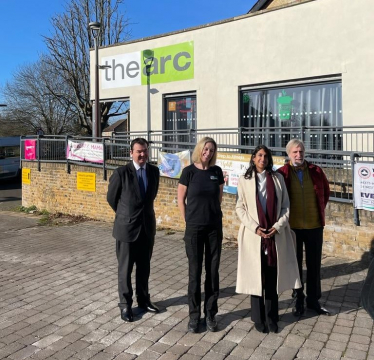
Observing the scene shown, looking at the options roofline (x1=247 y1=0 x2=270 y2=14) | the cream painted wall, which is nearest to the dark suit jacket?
the cream painted wall

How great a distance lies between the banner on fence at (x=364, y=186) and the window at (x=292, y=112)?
331cm

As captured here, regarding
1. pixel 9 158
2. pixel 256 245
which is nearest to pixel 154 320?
pixel 256 245

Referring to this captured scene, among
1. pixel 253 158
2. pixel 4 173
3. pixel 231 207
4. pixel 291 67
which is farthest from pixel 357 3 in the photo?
pixel 4 173

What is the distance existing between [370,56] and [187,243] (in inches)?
318

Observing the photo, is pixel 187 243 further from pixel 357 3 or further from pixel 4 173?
pixel 4 173

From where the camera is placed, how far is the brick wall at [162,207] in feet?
21.0

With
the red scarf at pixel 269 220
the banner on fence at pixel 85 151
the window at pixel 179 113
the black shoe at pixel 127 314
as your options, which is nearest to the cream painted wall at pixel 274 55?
the window at pixel 179 113

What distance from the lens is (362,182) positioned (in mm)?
6254

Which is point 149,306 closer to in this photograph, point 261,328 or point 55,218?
point 261,328

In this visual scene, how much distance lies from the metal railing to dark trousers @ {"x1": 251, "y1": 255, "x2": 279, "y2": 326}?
308 cm

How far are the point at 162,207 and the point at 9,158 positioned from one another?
56.7 ft

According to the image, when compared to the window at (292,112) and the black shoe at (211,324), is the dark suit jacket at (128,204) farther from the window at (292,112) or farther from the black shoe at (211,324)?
the window at (292,112)

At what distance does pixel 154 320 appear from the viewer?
427 centimetres

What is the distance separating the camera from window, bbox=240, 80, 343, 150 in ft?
33.3
